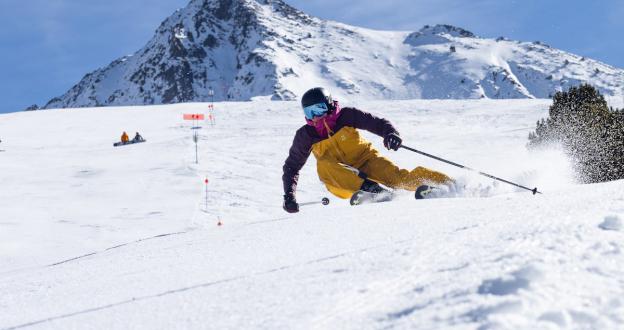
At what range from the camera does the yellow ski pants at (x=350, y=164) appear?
6.97 metres

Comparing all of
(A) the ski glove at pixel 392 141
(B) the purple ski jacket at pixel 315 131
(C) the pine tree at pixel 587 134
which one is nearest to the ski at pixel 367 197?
(A) the ski glove at pixel 392 141

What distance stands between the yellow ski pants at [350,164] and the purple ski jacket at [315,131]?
0.28 ft

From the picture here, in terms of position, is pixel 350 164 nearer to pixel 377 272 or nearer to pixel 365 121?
pixel 365 121

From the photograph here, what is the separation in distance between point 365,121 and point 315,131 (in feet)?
2.12

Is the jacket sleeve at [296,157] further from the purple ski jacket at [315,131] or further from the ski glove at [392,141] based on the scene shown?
the ski glove at [392,141]

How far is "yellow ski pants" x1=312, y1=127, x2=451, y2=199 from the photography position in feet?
22.9

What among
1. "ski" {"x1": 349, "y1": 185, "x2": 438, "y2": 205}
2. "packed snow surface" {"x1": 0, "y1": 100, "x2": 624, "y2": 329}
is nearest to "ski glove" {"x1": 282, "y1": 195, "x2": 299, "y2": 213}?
"ski" {"x1": 349, "y1": 185, "x2": 438, "y2": 205}

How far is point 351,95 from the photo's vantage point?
170 m

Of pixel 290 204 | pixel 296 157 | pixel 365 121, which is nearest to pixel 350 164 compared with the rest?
pixel 365 121

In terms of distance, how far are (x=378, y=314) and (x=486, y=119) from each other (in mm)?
26494

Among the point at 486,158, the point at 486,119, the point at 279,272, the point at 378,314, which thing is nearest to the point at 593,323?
the point at 378,314

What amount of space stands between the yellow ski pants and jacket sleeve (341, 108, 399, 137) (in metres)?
0.10

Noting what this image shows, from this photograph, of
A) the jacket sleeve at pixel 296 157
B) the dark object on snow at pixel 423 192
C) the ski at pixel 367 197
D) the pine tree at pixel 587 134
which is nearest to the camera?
the dark object on snow at pixel 423 192

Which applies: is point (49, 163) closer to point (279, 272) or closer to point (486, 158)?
point (486, 158)
